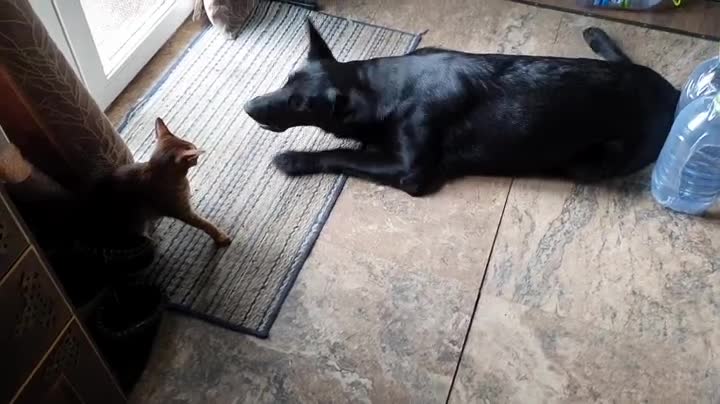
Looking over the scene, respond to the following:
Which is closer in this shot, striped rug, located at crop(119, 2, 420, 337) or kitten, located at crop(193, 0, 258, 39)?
striped rug, located at crop(119, 2, 420, 337)

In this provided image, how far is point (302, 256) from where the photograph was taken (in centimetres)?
156

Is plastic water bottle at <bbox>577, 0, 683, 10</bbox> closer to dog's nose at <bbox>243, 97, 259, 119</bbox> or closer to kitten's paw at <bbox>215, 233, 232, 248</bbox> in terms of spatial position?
dog's nose at <bbox>243, 97, 259, 119</bbox>

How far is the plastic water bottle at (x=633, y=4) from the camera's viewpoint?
2129 millimetres

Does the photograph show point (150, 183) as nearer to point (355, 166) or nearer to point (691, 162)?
point (355, 166)

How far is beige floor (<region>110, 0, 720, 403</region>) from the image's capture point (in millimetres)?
1375

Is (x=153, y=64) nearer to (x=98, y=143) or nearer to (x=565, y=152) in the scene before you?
(x=98, y=143)

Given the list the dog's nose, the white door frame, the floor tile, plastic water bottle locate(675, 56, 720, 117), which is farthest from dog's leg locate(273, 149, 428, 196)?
plastic water bottle locate(675, 56, 720, 117)

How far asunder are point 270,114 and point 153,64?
1.69ft

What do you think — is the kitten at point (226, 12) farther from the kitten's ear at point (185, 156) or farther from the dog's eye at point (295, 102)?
the kitten's ear at point (185, 156)

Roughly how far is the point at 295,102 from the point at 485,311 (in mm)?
634

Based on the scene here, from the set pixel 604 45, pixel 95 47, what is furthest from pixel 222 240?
pixel 604 45

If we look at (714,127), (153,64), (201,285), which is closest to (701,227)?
(714,127)

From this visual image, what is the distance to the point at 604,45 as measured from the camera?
6.44 ft

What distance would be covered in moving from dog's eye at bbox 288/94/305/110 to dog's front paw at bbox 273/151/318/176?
139 mm
